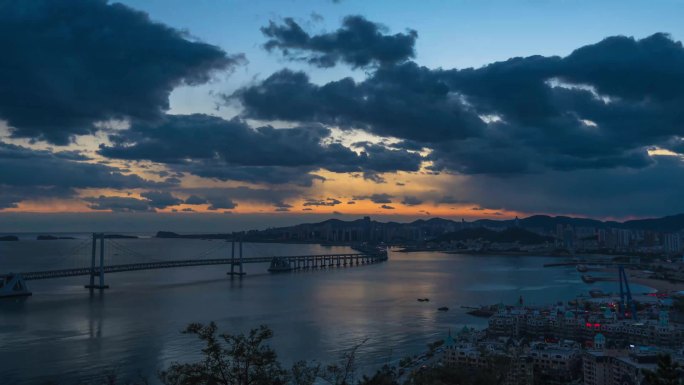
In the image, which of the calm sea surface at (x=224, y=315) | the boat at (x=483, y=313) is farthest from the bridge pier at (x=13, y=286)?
the boat at (x=483, y=313)

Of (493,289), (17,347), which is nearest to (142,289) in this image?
(17,347)

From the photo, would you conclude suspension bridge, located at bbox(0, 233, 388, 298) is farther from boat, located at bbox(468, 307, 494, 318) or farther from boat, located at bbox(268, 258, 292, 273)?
boat, located at bbox(468, 307, 494, 318)

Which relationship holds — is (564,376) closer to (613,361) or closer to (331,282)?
(613,361)

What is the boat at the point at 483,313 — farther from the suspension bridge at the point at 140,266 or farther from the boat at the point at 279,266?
the boat at the point at 279,266

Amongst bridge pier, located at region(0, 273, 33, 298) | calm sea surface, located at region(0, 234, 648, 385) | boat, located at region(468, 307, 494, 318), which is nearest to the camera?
calm sea surface, located at region(0, 234, 648, 385)

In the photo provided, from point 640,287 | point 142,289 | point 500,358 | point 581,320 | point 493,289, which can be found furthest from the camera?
point 640,287

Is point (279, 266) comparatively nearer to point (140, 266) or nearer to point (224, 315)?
point (140, 266)

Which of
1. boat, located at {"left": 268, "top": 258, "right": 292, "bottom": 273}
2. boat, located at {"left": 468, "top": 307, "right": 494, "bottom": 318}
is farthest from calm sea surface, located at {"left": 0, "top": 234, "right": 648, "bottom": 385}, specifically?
boat, located at {"left": 268, "top": 258, "right": 292, "bottom": 273}

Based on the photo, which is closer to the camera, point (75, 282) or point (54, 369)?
point (54, 369)
